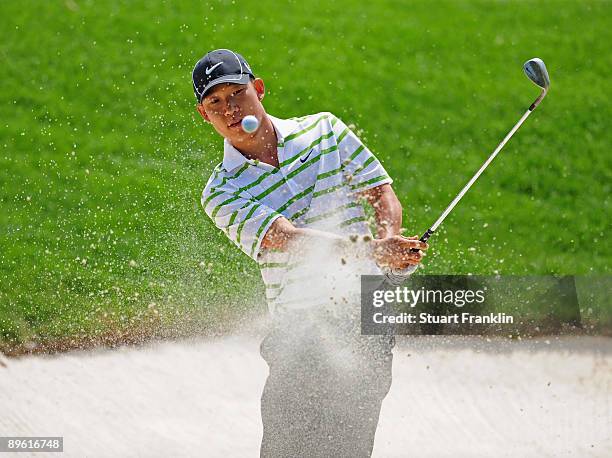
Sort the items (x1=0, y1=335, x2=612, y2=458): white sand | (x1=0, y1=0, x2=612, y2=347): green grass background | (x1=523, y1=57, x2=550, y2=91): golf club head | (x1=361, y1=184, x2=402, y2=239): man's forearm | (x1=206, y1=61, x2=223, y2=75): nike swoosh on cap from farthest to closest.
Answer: (x1=0, y1=0, x2=612, y2=347): green grass background
(x1=0, y1=335, x2=612, y2=458): white sand
(x1=523, y1=57, x2=550, y2=91): golf club head
(x1=361, y1=184, x2=402, y2=239): man's forearm
(x1=206, y1=61, x2=223, y2=75): nike swoosh on cap

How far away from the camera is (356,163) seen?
10.4ft

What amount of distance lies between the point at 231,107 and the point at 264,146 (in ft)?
0.54

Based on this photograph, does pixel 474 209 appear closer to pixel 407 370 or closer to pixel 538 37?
pixel 407 370

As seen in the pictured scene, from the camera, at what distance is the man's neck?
3.11 metres

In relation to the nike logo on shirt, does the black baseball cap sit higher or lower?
higher

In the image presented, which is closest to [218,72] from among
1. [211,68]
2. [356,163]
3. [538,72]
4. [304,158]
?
[211,68]

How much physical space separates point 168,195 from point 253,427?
5.63 feet

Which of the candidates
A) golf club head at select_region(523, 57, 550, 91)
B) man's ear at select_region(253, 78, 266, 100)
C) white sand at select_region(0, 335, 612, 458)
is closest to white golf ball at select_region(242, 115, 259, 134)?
man's ear at select_region(253, 78, 266, 100)

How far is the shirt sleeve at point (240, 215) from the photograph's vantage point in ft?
9.94

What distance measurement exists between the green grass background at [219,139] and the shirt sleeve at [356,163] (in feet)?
5.55

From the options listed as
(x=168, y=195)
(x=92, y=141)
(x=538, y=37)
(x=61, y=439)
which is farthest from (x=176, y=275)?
(x=538, y=37)

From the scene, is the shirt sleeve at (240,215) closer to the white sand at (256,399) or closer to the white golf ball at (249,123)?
the white golf ball at (249,123)

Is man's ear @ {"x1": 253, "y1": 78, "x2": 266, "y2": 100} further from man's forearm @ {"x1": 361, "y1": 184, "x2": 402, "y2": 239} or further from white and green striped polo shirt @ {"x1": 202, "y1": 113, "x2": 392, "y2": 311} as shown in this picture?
man's forearm @ {"x1": 361, "y1": 184, "x2": 402, "y2": 239}

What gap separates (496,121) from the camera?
20.9ft
